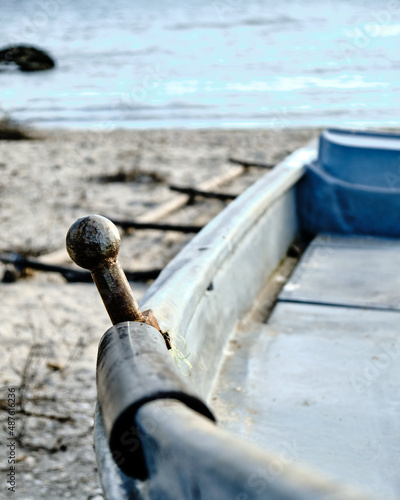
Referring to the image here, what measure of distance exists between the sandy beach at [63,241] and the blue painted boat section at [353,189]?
1296 mm

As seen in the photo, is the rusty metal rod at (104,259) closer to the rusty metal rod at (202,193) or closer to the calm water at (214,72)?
the rusty metal rod at (202,193)

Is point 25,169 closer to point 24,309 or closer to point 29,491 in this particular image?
point 24,309

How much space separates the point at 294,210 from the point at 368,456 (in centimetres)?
208

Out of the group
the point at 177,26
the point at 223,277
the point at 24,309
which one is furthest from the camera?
the point at 177,26

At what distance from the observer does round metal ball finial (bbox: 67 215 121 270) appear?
1.17 metres

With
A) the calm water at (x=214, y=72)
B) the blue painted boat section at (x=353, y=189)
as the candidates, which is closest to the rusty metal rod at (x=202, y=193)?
the blue painted boat section at (x=353, y=189)

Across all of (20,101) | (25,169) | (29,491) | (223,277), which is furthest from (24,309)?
(20,101)

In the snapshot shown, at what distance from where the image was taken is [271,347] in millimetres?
2277

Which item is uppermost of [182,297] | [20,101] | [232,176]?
[182,297]

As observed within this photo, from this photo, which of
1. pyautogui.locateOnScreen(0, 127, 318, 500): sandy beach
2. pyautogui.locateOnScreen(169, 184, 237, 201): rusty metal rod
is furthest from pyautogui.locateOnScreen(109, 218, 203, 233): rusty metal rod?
pyautogui.locateOnScreen(169, 184, 237, 201): rusty metal rod

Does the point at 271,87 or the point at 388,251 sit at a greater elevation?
the point at 388,251

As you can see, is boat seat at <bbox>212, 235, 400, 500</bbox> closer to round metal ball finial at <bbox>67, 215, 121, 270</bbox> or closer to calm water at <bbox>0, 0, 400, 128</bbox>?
round metal ball finial at <bbox>67, 215, 121, 270</bbox>

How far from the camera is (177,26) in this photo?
35.9 meters

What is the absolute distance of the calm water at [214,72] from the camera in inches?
517
